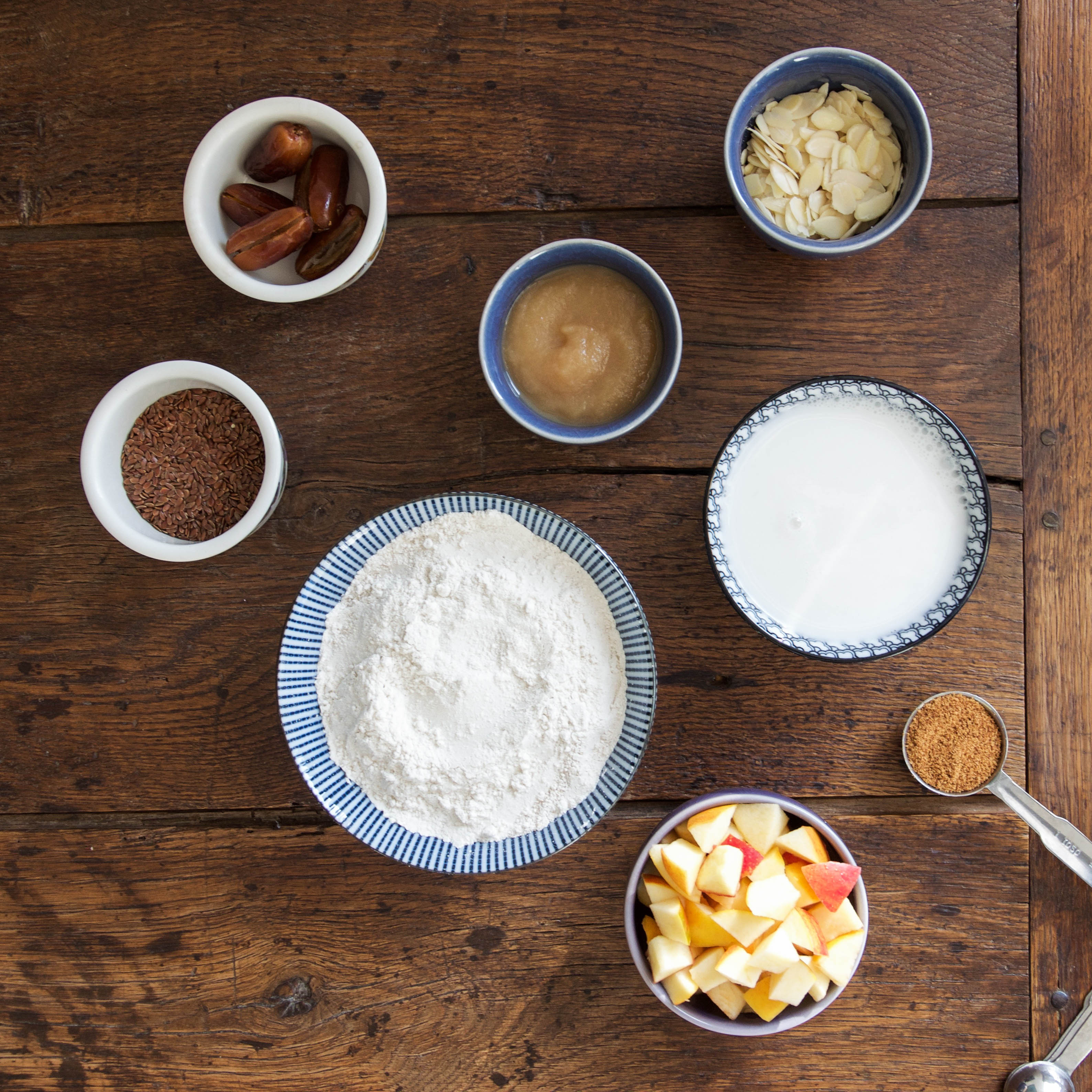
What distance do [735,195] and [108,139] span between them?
0.82m

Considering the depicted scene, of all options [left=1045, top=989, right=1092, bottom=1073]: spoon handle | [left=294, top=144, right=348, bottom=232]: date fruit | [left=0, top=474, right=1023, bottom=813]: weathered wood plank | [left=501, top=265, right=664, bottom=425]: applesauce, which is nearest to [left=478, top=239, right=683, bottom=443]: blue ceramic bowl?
[left=501, top=265, right=664, bottom=425]: applesauce

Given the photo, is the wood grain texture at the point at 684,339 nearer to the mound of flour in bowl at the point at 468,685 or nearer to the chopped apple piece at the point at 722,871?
the mound of flour in bowl at the point at 468,685

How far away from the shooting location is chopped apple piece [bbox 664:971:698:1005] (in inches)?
38.5

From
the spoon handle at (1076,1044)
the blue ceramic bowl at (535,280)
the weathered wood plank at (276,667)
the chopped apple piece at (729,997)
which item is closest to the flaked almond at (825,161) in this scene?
the blue ceramic bowl at (535,280)

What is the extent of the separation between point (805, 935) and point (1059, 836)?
38 cm

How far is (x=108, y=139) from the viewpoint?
Result: 3.62 feet

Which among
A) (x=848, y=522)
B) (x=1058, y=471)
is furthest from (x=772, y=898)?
(x=1058, y=471)

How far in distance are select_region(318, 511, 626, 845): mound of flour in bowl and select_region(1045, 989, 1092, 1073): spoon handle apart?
0.74 meters

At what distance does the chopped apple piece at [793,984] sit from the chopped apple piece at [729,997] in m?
0.05

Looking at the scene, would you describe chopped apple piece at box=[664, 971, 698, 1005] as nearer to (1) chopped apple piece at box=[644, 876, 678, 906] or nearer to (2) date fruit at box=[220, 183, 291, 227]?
(1) chopped apple piece at box=[644, 876, 678, 906]

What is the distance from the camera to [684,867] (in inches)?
37.9

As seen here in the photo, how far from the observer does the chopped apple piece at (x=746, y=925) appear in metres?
0.96

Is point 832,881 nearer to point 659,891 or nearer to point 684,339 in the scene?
point 659,891

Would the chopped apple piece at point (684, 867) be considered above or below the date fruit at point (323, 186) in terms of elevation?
below
